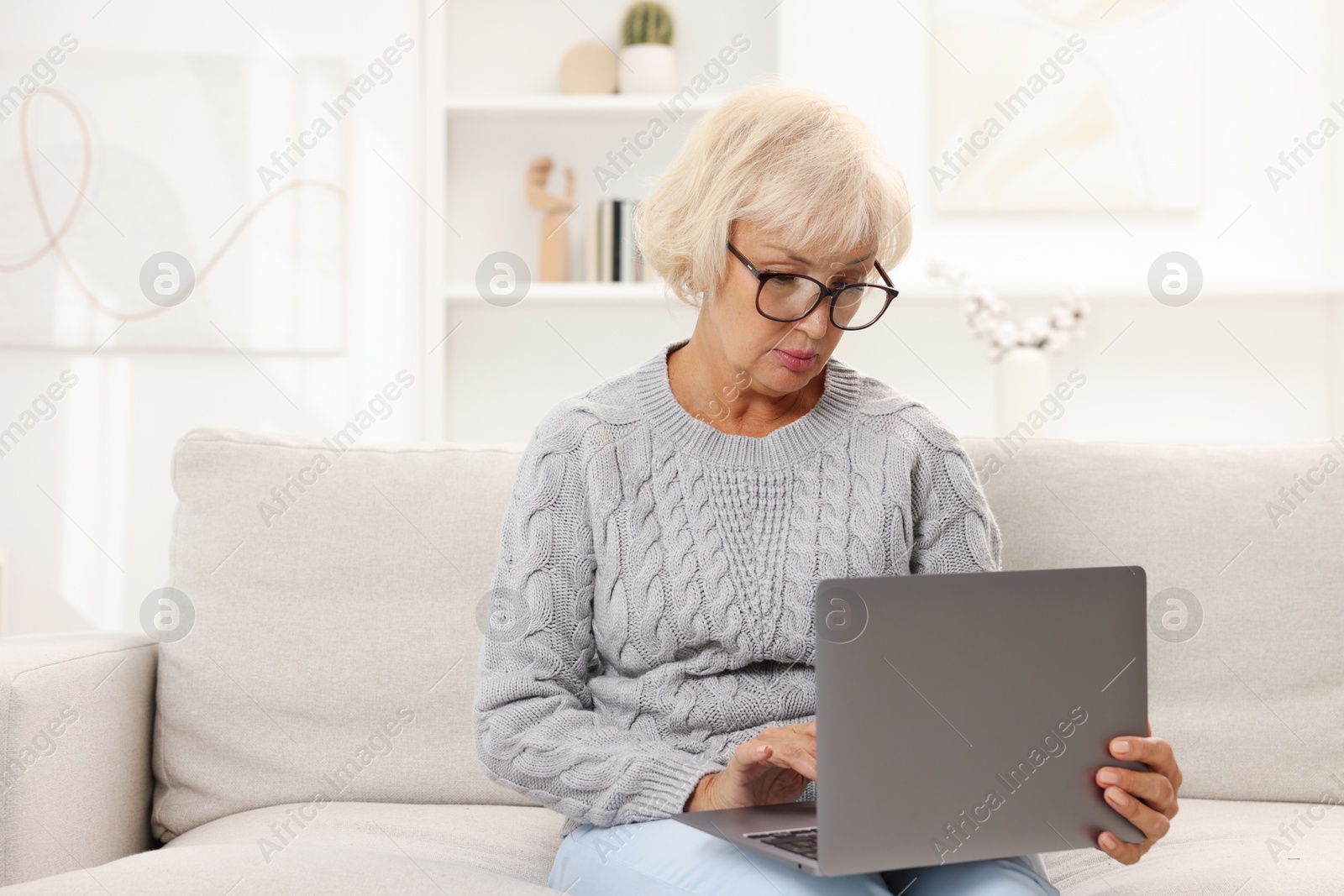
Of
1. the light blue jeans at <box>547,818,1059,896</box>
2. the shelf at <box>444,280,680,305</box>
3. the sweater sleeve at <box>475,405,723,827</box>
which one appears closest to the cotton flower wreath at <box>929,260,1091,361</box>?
the shelf at <box>444,280,680,305</box>

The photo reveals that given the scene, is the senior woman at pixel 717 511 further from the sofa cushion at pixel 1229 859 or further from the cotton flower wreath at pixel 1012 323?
the cotton flower wreath at pixel 1012 323

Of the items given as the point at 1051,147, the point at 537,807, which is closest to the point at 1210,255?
the point at 1051,147

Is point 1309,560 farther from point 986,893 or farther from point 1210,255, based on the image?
point 1210,255

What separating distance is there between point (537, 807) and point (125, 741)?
50 centimetres

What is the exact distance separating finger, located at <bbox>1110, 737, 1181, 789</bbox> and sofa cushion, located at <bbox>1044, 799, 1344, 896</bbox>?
0.27m

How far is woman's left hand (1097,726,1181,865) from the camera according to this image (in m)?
0.90

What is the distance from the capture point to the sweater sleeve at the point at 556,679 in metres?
1.08

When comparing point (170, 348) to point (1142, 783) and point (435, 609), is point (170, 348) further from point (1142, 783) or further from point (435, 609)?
point (1142, 783)

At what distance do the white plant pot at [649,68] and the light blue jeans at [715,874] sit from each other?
221cm

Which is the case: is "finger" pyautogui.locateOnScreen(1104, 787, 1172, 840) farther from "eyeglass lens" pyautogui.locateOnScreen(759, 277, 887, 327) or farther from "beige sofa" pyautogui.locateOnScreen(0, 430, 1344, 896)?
"eyeglass lens" pyautogui.locateOnScreen(759, 277, 887, 327)

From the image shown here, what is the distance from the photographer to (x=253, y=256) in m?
2.77

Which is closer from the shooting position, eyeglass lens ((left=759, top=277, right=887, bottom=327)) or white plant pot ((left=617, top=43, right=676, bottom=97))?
eyeglass lens ((left=759, top=277, right=887, bottom=327))

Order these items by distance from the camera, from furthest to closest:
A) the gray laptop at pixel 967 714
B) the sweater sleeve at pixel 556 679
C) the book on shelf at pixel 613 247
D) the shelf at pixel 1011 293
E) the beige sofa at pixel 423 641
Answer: the book on shelf at pixel 613 247 < the shelf at pixel 1011 293 < the beige sofa at pixel 423 641 < the sweater sleeve at pixel 556 679 < the gray laptop at pixel 967 714

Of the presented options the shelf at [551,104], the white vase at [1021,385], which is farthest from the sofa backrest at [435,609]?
the shelf at [551,104]
